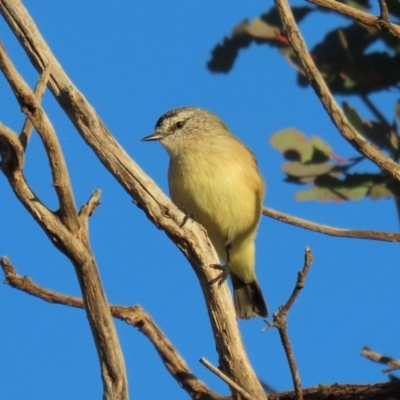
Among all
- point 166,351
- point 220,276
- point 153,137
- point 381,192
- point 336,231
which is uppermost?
point 153,137

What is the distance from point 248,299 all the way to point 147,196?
9.50 feet

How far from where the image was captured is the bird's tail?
6668mm

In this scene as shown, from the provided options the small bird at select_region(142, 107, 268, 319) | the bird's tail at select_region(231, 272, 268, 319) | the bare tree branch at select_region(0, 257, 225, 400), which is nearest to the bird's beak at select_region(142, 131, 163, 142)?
the small bird at select_region(142, 107, 268, 319)

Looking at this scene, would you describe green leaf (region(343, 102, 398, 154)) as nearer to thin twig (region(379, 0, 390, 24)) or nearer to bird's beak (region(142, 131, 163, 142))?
thin twig (region(379, 0, 390, 24))

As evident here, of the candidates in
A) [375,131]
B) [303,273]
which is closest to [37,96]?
[303,273]

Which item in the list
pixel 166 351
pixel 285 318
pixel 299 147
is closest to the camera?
pixel 285 318

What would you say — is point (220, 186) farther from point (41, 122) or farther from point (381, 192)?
point (41, 122)

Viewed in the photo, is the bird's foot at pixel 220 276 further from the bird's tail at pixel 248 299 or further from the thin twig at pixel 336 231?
the bird's tail at pixel 248 299

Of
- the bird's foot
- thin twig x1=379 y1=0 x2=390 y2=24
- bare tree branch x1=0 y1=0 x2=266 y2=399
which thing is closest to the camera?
bare tree branch x1=0 y1=0 x2=266 y2=399

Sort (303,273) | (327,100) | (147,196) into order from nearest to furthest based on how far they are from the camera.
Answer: (303,273) < (147,196) < (327,100)

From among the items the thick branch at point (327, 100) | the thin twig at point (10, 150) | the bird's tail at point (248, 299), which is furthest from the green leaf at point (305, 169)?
the thin twig at point (10, 150)

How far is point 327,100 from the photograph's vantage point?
13.5 ft

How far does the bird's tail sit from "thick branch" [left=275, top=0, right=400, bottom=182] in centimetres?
262

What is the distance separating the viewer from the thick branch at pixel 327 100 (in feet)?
13.5
